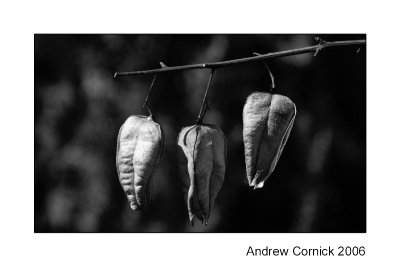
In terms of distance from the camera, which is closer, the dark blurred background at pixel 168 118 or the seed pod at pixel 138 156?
the seed pod at pixel 138 156

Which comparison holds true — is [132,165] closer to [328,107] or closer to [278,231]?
[278,231]

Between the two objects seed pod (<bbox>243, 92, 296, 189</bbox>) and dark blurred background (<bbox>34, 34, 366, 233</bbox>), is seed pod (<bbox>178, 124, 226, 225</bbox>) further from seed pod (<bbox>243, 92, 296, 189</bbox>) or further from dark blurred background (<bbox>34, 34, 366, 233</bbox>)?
dark blurred background (<bbox>34, 34, 366, 233</bbox>)

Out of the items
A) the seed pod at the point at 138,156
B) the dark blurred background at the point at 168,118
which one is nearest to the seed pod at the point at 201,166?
the seed pod at the point at 138,156

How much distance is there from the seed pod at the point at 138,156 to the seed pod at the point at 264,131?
0.13 metres

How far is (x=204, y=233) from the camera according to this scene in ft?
3.72

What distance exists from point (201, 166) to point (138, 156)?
0.31ft

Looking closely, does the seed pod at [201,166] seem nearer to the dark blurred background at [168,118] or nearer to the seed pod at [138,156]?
the seed pod at [138,156]

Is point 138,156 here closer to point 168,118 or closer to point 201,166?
point 201,166

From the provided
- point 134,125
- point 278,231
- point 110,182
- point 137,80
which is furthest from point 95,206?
point 134,125

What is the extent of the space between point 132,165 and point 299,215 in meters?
0.59

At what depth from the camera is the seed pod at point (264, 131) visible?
0.74m

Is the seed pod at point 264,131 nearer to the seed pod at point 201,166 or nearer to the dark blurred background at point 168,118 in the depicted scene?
the seed pod at point 201,166

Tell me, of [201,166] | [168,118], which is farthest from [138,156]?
[168,118]

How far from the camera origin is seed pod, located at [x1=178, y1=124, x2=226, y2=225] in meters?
0.75
